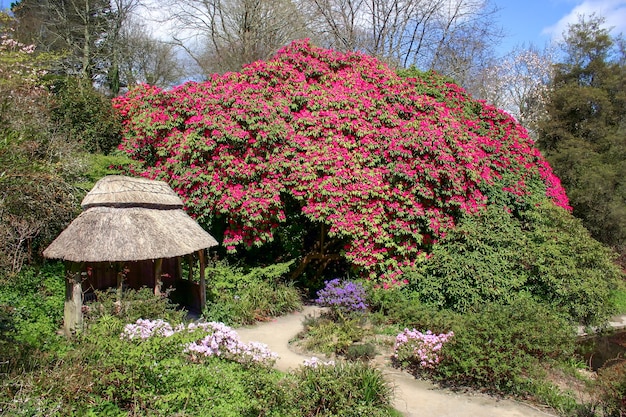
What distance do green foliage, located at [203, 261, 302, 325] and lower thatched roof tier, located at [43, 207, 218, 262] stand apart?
183cm

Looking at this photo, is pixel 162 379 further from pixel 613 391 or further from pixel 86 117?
pixel 86 117

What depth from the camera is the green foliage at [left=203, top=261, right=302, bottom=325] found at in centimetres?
1017

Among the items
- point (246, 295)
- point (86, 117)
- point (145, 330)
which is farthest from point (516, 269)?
point (86, 117)

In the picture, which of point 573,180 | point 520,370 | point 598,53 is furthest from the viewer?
point 598,53

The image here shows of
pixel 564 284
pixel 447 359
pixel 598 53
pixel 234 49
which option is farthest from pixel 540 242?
pixel 234 49

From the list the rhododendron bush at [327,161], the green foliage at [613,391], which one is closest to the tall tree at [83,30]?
the rhododendron bush at [327,161]

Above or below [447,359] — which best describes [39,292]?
above

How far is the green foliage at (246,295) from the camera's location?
10172 millimetres

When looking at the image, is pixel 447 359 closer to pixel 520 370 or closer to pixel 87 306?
pixel 520 370

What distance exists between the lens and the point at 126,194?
29.0 feet

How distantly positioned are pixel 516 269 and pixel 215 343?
7.49m

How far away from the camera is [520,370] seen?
275 inches

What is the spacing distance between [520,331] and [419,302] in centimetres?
321

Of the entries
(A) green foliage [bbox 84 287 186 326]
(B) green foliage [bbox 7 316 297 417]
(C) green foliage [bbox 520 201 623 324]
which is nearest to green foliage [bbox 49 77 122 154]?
(A) green foliage [bbox 84 287 186 326]
